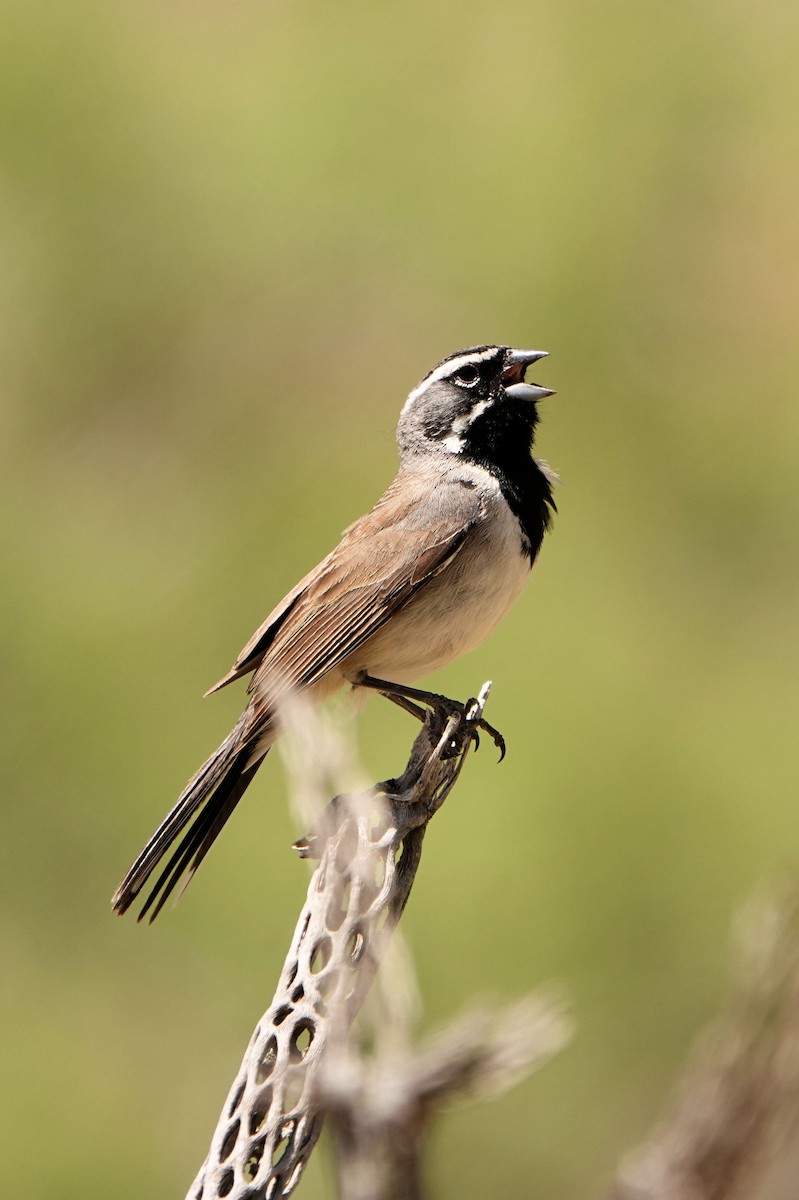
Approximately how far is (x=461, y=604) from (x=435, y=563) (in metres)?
0.14

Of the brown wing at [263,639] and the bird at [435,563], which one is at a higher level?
the bird at [435,563]

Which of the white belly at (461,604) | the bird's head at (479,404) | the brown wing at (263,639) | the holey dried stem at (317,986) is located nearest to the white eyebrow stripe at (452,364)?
the bird's head at (479,404)

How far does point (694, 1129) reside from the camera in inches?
79.4

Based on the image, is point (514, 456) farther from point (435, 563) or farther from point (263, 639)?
point (263, 639)

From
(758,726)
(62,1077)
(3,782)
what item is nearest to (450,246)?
(758,726)

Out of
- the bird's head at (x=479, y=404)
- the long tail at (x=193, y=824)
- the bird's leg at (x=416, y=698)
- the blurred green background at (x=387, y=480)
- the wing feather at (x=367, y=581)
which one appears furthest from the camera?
the blurred green background at (x=387, y=480)

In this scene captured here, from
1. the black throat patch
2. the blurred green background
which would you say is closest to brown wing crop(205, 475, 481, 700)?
the black throat patch

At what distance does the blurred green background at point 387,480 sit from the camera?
6.95 meters

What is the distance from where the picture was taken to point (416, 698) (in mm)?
4707

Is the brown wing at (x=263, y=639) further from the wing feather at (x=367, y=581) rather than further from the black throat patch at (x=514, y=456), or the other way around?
the black throat patch at (x=514, y=456)

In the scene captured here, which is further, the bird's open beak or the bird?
the bird's open beak

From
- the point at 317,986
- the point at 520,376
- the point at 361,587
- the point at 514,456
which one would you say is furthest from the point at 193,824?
the point at 520,376

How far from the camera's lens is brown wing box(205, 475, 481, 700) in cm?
478

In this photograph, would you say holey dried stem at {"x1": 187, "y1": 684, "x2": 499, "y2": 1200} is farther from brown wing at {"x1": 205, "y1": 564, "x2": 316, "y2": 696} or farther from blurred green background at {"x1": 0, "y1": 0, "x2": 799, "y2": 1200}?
blurred green background at {"x1": 0, "y1": 0, "x2": 799, "y2": 1200}
